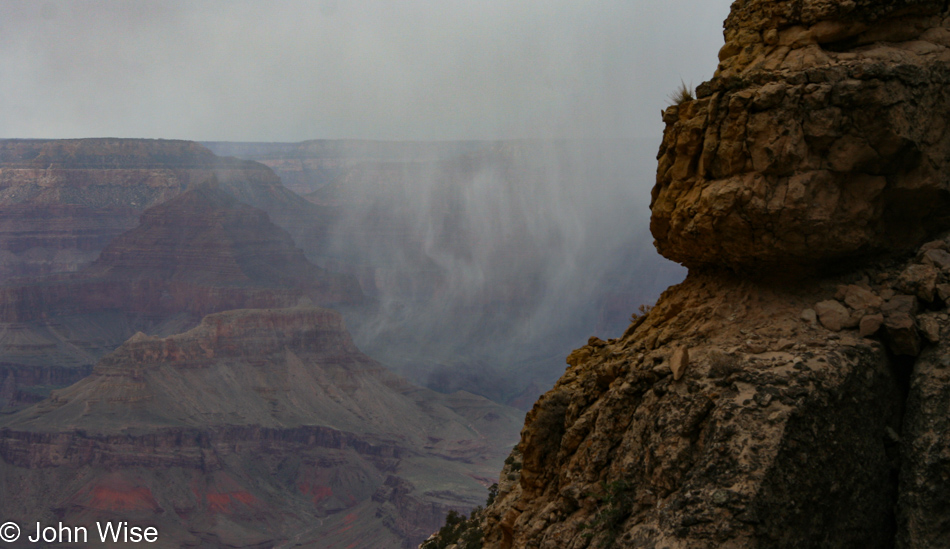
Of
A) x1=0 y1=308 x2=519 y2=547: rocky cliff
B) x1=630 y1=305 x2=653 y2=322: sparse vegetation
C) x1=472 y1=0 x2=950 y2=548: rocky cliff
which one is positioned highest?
x1=0 y1=308 x2=519 y2=547: rocky cliff

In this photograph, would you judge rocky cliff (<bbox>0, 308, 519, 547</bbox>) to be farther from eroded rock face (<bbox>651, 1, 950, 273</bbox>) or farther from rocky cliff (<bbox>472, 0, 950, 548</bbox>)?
eroded rock face (<bbox>651, 1, 950, 273</bbox>)

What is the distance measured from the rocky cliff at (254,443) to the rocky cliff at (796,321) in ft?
372

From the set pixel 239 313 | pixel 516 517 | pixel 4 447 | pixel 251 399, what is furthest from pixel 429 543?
pixel 239 313

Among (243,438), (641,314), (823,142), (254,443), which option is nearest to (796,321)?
(823,142)

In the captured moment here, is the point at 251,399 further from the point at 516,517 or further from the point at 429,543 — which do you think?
the point at 516,517

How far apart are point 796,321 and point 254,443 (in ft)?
511

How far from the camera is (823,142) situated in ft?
28.9

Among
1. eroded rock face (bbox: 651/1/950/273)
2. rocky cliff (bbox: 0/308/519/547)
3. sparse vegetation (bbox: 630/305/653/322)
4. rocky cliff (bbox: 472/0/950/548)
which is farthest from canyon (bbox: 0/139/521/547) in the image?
eroded rock face (bbox: 651/1/950/273)

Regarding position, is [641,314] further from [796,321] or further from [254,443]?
[254,443]

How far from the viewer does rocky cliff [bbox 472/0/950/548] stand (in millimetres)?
8109

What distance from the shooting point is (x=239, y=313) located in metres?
182

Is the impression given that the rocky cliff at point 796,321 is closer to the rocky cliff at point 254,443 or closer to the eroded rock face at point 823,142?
the eroded rock face at point 823,142

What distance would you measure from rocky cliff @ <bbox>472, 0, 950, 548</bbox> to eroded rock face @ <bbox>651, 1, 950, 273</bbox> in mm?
20

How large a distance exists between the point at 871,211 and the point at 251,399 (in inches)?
6564
